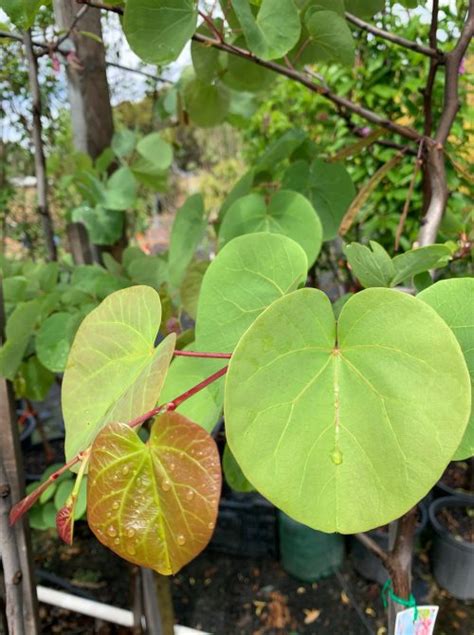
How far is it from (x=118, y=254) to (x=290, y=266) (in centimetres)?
64

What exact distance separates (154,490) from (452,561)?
1.24 metres

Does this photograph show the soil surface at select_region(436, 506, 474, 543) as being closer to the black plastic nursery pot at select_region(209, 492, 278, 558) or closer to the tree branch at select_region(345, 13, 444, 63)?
the black plastic nursery pot at select_region(209, 492, 278, 558)

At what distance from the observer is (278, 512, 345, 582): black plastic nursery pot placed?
1.27 metres

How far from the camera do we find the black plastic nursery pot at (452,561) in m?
1.23

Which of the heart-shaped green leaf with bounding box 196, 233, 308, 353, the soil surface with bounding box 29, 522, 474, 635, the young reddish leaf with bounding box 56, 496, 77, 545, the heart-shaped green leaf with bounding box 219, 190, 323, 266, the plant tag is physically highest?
the heart-shaped green leaf with bounding box 219, 190, 323, 266

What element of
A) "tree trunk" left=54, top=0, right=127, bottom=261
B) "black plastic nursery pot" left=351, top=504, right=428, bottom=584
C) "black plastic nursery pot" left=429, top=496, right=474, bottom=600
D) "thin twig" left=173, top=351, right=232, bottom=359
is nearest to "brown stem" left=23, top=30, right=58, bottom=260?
"tree trunk" left=54, top=0, right=127, bottom=261

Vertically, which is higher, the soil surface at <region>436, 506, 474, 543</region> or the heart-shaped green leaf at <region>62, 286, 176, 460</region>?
the heart-shaped green leaf at <region>62, 286, 176, 460</region>

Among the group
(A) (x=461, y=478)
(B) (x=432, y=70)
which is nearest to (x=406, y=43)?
(B) (x=432, y=70)

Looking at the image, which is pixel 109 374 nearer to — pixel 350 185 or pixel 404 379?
pixel 404 379

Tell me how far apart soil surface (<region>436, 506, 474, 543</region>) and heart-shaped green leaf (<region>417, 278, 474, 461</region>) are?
1.21 metres

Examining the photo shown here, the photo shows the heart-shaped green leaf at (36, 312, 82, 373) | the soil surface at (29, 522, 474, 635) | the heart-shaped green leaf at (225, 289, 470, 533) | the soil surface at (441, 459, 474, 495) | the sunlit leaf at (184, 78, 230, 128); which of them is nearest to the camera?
the heart-shaped green leaf at (225, 289, 470, 533)

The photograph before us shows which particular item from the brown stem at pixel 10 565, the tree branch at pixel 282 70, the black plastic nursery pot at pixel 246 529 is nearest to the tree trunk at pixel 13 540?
the brown stem at pixel 10 565

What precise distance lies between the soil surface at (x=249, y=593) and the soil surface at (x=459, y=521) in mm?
131

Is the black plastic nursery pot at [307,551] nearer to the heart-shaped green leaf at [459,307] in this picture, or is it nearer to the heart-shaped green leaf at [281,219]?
the heart-shaped green leaf at [281,219]
